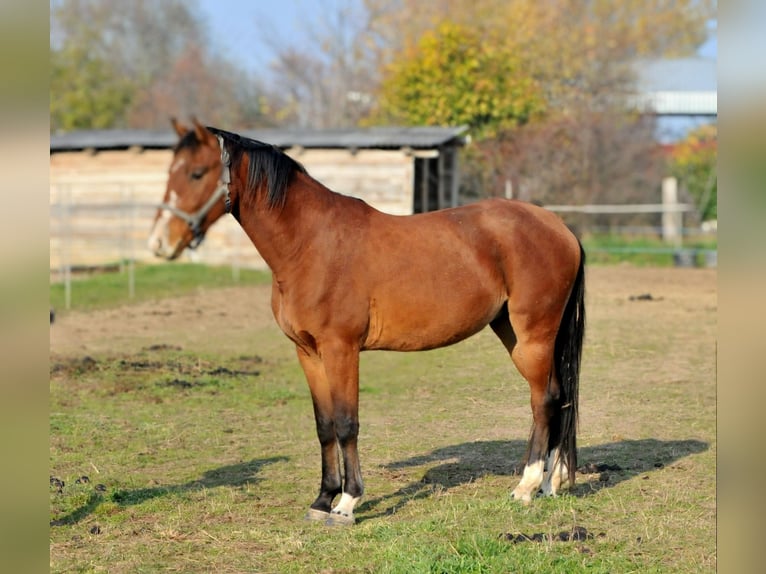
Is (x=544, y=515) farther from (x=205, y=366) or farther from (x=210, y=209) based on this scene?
(x=205, y=366)

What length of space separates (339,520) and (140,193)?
59.7 feet

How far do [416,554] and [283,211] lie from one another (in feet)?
6.22

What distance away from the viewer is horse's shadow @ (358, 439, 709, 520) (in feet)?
17.5

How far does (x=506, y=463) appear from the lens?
6.04 m

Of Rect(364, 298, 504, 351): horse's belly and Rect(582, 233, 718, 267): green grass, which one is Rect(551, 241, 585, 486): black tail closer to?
Rect(364, 298, 504, 351): horse's belly

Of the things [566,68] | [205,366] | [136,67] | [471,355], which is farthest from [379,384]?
[136,67]

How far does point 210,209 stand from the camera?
4.81 meters

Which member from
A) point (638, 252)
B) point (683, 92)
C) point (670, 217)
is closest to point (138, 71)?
point (683, 92)

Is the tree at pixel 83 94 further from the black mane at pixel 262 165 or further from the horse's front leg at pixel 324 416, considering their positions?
the horse's front leg at pixel 324 416

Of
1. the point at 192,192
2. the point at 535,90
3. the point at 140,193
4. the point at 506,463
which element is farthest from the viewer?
the point at 535,90

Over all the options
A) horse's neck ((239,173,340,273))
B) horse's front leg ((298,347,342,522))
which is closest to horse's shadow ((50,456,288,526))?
horse's front leg ((298,347,342,522))

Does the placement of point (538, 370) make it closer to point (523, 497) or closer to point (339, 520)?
point (523, 497)

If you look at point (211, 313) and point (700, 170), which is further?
point (700, 170)

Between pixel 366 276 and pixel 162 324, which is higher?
pixel 366 276
